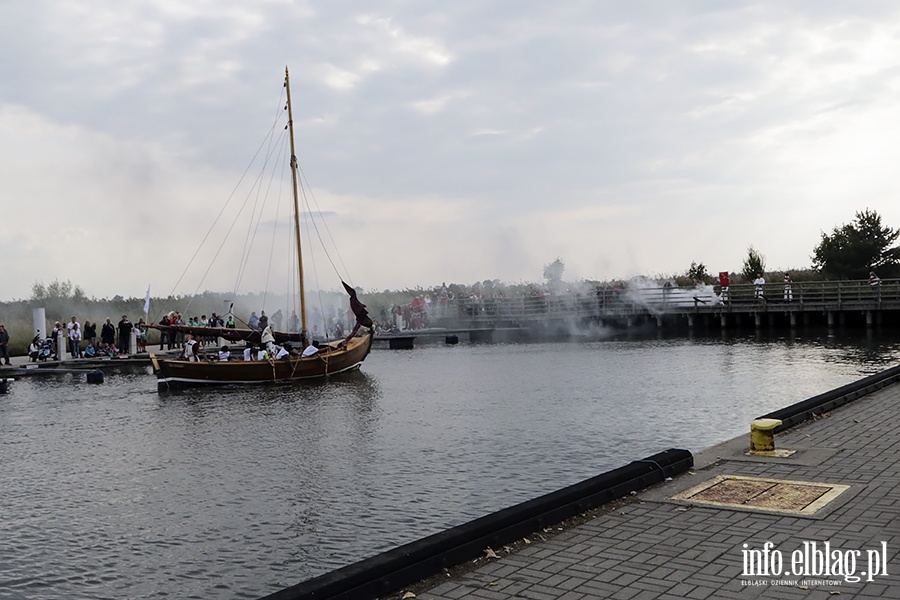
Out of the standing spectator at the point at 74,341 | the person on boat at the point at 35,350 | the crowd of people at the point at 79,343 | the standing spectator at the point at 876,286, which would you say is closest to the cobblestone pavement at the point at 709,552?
the crowd of people at the point at 79,343

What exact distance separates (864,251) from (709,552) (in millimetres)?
61540

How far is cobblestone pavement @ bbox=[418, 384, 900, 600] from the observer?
554 centimetres

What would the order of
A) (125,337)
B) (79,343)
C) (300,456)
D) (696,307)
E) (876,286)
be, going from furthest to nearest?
(696,307), (876,286), (125,337), (79,343), (300,456)

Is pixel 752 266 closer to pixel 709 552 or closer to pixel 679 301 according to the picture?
pixel 679 301

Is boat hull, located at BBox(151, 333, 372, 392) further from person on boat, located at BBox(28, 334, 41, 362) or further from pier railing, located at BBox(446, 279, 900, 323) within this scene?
pier railing, located at BBox(446, 279, 900, 323)

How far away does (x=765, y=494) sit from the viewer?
316 inches

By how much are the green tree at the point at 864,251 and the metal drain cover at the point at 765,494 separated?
58.4 m

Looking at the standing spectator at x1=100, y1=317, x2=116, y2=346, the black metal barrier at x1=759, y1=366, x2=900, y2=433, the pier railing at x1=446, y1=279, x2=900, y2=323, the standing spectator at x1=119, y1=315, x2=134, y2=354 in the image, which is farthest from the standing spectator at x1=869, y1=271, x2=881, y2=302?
the standing spectator at x1=100, y1=317, x2=116, y2=346

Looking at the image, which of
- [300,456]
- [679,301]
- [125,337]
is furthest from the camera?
[679,301]

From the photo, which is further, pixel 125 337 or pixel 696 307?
pixel 696 307

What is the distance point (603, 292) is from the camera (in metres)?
59.0

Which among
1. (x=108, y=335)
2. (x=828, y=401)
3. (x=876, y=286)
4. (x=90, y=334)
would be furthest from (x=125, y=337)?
(x=876, y=286)

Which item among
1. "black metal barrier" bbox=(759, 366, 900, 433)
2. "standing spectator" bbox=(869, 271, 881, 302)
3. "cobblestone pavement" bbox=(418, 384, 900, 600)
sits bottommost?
"cobblestone pavement" bbox=(418, 384, 900, 600)

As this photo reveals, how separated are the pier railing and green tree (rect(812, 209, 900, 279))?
4.15 m
